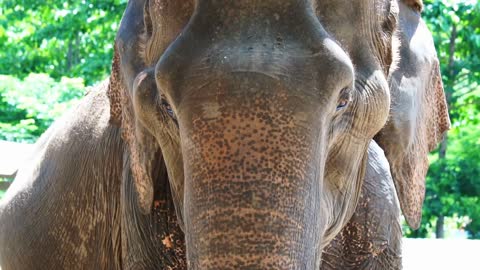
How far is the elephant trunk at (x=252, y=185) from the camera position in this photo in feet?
4.70

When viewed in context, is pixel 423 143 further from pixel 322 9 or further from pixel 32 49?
pixel 32 49

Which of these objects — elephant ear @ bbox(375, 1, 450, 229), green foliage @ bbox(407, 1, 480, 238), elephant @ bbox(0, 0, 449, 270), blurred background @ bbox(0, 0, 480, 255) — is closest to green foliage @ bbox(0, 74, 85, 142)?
blurred background @ bbox(0, 0, 480, 255)

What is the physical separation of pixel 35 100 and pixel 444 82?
388cm

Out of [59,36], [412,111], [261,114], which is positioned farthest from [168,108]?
[59,36]

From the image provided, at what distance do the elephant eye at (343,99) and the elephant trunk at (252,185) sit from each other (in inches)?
6.5

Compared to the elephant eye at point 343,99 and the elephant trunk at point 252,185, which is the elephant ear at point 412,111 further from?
the elephant trunk at point 252,185

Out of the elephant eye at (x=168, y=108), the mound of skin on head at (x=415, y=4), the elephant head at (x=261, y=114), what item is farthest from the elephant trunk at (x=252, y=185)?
the mound of skin on head at (x=415, y=4)

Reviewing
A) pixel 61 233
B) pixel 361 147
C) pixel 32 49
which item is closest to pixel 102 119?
pixel 61 233

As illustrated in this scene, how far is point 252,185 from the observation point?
56.8 inches

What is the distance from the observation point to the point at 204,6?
5.38 ft

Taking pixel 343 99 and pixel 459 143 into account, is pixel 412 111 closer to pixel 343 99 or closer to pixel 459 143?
pixel 343 99

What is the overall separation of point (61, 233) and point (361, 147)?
4.88ft

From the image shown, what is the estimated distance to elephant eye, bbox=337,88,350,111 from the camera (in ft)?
5.46

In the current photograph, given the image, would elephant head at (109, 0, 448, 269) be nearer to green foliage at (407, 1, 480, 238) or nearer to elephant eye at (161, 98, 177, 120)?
elephant eye at (161, 98, 177, 120)
